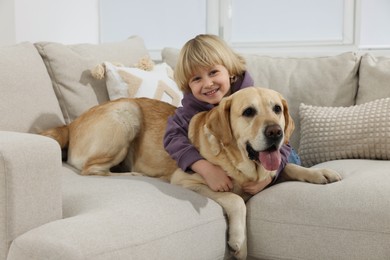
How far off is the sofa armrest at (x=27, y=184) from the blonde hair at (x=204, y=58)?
0.79 metres

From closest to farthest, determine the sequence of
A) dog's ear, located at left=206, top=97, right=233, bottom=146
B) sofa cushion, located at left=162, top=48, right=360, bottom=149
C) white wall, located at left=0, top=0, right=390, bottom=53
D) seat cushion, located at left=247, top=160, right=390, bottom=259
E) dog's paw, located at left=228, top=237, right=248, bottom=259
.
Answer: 1. seat cushion, located at left=247, top=160, right=390, bottom=259
2. dog's paw, located at left=228, top=237, right=248, bottom=259
3. dog's ear, located at left=206, top=97, right=233, bottom=146
4. sofa cushion, located at left=162, top=48, right=360, bottom=149
5. white wall, located at left=0, top=0, right=390, bottom=53

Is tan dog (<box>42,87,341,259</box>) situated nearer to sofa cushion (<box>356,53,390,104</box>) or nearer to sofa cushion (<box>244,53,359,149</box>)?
sofa cushion (<box>244,53,359,149</box>)

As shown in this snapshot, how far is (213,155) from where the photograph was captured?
205 centimetres

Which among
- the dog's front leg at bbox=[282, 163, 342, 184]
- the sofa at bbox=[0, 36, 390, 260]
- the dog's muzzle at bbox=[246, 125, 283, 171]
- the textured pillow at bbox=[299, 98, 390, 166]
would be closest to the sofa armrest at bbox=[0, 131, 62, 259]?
the sofa at bbox=[0, 36, 390, 260]

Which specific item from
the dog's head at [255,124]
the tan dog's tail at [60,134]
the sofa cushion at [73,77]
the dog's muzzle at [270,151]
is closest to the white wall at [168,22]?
the sofa cushion at [73,77]

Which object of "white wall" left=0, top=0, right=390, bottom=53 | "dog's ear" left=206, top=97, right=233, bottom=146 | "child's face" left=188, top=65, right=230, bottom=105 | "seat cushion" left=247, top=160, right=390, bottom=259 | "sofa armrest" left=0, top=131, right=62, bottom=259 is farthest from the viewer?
"white wall" left=0, top=0, right=390, bottom=53

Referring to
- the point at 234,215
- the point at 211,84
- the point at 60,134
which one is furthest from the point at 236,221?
the point at 60,134

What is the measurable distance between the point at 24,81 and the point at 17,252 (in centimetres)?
114

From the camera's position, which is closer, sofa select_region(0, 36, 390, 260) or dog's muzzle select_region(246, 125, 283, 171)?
sofa select_region(0, 36, 390, 260)

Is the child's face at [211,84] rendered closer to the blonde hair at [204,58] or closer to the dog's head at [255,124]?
the blonde hair at [204,58]

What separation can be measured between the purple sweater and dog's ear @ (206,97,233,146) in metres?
0.17

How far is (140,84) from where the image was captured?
274cm

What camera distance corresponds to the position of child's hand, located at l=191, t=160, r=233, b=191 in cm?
198

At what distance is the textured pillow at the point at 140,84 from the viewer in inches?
106
